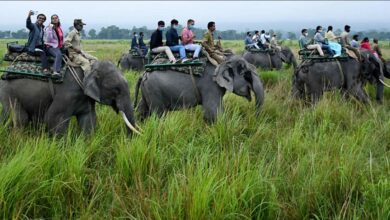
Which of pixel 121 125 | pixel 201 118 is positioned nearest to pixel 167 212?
pixel 121 125

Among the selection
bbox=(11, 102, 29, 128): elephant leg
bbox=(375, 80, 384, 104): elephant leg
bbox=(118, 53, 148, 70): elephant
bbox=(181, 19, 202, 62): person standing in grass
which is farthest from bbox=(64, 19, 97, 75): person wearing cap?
bbox=(118, 53, 148, 70): elephant

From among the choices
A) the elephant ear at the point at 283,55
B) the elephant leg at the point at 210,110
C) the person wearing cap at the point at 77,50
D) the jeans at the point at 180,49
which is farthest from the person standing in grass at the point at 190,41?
the elephant ear at the point at 283,55

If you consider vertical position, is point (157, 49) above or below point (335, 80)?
above

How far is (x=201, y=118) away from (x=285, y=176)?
10.1 feet

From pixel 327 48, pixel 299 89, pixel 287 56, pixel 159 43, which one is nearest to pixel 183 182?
pixel 159 43

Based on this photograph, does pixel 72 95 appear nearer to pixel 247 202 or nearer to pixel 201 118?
pixel 201 118

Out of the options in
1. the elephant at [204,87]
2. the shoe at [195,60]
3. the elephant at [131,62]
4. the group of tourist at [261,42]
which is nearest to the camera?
the elephant at [204,87]

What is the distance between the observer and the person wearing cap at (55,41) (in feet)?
19.5

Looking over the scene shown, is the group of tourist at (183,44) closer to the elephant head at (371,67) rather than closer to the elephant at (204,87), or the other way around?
the elephant at (204,87)

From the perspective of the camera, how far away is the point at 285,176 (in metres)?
4.25

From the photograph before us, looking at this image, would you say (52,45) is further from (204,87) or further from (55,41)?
(204,87)

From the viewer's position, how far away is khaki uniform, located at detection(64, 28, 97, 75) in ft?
19.8

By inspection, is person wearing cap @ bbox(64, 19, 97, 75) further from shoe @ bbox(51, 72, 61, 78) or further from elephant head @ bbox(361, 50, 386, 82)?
elephant head @ bbox(361, 50, 386, 82)

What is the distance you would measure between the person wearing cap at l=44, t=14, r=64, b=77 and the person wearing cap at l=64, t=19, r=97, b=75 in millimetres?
128
